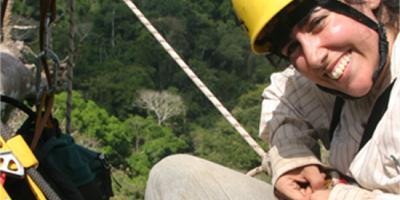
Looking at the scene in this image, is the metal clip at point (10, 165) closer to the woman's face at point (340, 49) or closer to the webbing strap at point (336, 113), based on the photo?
the woman's face at point (340, 49)

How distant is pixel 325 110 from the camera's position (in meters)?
1.31

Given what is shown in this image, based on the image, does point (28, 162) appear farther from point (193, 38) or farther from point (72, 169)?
point (193, 38)

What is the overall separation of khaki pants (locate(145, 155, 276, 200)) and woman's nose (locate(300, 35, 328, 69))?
1.00 ft

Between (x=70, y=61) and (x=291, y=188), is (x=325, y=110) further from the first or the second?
(x=70, y=61)

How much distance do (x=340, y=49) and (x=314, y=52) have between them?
40mm

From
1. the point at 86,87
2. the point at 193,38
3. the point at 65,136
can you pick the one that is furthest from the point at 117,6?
the point at 65,136

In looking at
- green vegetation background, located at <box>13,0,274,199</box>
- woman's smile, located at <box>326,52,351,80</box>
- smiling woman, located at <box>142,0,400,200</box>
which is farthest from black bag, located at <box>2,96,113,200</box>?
green vegetation background, located at <box>13,0,274,199</box>

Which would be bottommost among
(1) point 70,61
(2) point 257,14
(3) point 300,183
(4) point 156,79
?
(4) point 156,79

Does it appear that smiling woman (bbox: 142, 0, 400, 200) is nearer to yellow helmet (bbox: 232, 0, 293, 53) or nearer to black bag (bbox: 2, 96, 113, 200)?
yellow helmet (bbox: 232, 0, 293, 53)

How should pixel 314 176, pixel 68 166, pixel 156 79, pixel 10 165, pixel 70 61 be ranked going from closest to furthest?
pixel 10 165 → pixel 314 176 → pixel 68 166 → pixel 70 61 → pixel 156 79

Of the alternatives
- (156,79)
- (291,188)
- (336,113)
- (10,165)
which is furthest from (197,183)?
(156,79)

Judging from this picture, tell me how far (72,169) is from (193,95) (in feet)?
94.8

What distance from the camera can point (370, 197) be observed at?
1.03 m

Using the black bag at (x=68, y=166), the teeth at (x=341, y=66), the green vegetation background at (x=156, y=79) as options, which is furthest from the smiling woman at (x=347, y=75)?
the green vegetation background at (x=156, y=79)
